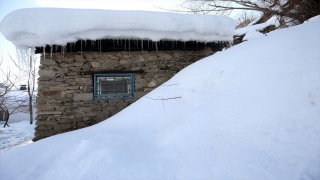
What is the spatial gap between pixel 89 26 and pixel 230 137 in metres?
3.22

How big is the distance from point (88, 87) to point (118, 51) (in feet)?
3.53

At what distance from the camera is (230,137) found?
1.35m

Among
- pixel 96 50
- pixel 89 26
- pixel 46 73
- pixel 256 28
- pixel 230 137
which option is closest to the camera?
pixel 230 137

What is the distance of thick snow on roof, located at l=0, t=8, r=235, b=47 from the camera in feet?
9.98

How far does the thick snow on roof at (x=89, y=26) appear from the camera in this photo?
3043 mm

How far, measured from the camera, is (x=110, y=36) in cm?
333

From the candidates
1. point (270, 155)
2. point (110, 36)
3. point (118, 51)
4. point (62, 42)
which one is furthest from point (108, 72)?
point (270, 155)

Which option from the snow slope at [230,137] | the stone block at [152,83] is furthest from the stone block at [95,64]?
the snow slope at [230,137]

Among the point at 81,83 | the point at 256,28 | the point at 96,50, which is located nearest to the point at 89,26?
the point at 96,50

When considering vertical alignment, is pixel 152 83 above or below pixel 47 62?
below

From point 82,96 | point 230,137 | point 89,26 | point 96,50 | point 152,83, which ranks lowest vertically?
point 230,137

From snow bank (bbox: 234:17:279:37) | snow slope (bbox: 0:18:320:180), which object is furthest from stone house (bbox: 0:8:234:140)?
snow bank (bbox: 234:17:279:37)

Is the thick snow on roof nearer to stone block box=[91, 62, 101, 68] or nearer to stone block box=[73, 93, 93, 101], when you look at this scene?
stone block box=[91, 62, 101, 68]

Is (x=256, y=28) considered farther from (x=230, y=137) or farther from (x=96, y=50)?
(x=230, y=137)
